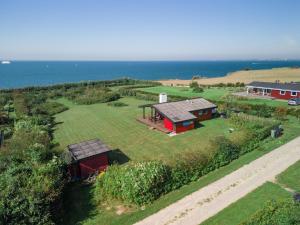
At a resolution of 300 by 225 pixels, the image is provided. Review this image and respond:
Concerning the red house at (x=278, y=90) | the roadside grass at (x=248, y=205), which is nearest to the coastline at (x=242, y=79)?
the red house at (x=278, y=90)

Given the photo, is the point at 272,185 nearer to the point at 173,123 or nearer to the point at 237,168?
the point at 237,168

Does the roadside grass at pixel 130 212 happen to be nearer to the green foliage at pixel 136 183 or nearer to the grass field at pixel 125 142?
the grass field at pixel 125 142

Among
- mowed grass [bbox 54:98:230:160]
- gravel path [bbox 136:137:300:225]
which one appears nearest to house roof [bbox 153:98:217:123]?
mowed grass [bbox 54:98:230:160]

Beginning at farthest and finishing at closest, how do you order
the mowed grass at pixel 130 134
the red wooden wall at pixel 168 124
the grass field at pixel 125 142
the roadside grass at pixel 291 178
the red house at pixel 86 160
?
the red wooden wall at pixel 168 124 < the mowed grass at pixel 130 134 < the red house at pixel 86 160 < the roadside grass at pixel 291 178 < the grass field at pixel 125 142

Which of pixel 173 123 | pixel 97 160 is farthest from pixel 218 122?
pixel 97 160

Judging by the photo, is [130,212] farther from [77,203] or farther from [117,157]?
[117,157]

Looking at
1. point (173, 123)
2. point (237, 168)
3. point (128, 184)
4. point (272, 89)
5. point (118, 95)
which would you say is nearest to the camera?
point (128, 184)
